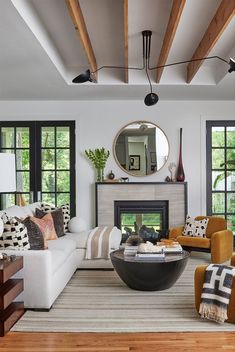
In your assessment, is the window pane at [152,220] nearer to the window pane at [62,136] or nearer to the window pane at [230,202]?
the window pane at [230,202]

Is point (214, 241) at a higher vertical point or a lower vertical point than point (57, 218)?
lower

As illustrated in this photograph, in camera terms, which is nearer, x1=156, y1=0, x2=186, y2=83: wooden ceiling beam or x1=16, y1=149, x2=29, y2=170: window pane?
x1=156, y1=0, x2=186, y2=83: wooden ceiling beam

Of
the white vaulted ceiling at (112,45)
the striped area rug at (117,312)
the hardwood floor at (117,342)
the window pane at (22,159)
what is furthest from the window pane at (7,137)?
the hardwood floor at (117,342)

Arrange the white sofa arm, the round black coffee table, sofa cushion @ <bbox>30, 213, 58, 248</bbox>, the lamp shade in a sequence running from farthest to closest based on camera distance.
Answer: sofa cushion @ <bbox>30, 213, 58, 248</bbox> → the round black coffee table → the white sofa arm → the lamp shade

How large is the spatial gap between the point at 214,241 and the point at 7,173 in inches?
124

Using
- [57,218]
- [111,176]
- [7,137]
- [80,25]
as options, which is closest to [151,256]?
[57,218]

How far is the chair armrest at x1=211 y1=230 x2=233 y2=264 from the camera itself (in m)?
5.23

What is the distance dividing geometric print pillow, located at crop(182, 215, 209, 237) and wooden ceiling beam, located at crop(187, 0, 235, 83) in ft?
7.41

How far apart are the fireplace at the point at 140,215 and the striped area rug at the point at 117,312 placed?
89.3 inches

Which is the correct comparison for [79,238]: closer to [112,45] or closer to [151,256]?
[151,256]

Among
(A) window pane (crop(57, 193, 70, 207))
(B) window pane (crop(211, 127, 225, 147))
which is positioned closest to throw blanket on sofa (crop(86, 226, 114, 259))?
(A) window pane (crop(57, 193, 70, 207))

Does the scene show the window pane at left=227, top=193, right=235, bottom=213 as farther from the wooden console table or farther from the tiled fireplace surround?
the wooden console table

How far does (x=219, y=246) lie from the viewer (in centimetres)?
523

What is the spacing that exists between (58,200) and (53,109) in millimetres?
1626
